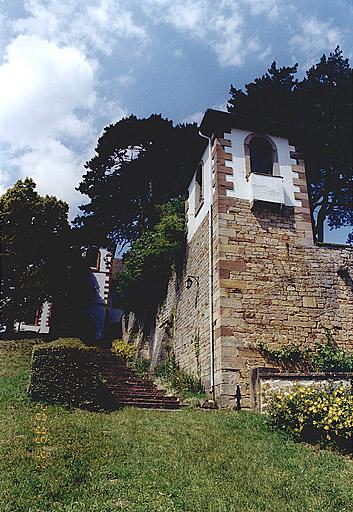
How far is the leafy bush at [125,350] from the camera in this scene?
631 inches

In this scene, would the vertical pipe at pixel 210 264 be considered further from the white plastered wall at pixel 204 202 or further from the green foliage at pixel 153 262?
the green foliage at pixel 153 262

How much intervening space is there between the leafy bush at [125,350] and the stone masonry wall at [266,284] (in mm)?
7876

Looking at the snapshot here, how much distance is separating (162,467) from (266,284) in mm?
5412

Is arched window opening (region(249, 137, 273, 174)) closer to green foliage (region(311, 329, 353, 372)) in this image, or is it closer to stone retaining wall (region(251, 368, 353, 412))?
green foliage (region(311, 329, 353, 372))

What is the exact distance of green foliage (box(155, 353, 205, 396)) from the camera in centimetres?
934

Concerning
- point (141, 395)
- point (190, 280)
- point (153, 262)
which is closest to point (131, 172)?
point (153, 262)

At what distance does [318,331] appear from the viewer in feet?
30.0

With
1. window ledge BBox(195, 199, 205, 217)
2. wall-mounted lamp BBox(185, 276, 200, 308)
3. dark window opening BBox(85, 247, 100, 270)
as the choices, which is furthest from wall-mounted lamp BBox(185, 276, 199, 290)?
dark window opening BBox(85, 247, 100, 270)

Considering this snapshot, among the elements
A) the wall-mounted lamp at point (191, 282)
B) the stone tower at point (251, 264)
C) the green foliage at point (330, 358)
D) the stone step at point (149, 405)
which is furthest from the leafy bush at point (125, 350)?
the green foliage at point (330, 358)

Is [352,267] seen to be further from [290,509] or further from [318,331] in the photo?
[290,509]

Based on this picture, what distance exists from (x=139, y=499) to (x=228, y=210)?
23.0 feet

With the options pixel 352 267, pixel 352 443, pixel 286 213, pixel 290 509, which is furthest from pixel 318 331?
pixel 290 509

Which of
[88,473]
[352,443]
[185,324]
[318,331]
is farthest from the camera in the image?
[185,324]

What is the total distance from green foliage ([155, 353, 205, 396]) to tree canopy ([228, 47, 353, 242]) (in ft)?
27.1
